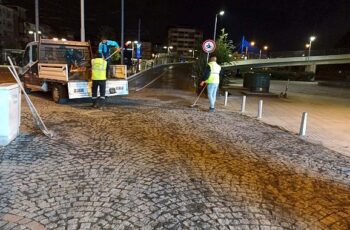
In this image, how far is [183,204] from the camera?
15.1 ft

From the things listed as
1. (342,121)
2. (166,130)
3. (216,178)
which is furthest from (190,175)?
(342,121)

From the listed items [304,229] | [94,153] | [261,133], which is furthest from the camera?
[261,133]

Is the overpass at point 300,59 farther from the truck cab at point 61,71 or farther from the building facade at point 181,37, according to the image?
the building facade at point 181,37

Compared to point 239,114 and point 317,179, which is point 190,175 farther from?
point 239,114

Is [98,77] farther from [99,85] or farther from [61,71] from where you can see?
[61,71]

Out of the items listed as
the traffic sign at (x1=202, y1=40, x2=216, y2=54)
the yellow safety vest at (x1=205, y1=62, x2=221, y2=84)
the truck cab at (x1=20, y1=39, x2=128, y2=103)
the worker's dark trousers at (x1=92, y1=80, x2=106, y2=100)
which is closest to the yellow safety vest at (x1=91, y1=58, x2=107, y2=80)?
the worker's dark trousers at (x1=92, y1=80, x2=106, y2=100)

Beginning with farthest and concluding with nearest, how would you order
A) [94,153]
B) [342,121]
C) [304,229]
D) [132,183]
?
[342,121] < [94,153] < [132,183] < [304,229]

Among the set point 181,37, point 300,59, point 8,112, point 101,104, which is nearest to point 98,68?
point 101,104

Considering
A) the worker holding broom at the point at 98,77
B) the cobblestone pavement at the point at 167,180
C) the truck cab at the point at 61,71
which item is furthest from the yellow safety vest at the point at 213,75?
the cobblestone pavement at the point at 167,180

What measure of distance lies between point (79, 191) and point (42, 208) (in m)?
0.64

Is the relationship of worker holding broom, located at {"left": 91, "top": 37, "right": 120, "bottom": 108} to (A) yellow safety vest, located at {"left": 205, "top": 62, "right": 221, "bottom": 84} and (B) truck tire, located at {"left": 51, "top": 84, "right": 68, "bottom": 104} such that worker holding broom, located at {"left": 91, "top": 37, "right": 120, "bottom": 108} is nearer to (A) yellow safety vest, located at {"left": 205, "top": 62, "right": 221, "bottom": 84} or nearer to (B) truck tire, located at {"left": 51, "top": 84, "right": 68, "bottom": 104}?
(B) truck tire, located at {"left": 51, "top": 84, "right": 68, "bottom": 104}

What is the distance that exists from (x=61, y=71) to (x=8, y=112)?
601 cm

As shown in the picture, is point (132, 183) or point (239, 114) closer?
point (132, 183)

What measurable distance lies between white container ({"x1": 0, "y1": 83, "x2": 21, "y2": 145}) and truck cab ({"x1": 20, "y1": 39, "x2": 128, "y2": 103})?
5.24 metres
